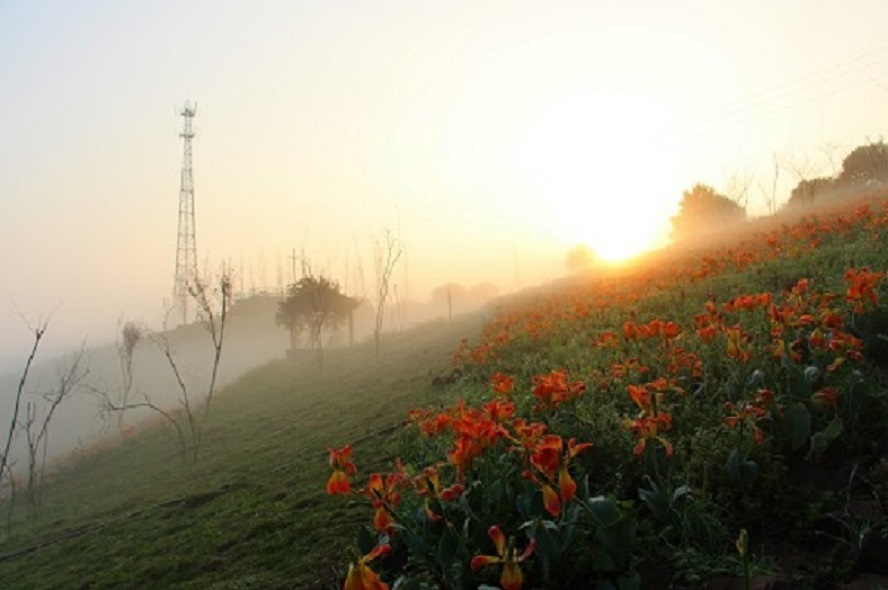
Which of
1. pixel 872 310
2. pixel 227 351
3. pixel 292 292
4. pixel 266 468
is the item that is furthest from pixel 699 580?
pixel 227 351

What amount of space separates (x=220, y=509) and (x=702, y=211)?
59.5 meters

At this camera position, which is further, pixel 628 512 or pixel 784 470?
pixel 784 470

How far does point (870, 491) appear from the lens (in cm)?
430

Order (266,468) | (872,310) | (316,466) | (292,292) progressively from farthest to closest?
(292,292), (266,468), (316,466), (872,310)

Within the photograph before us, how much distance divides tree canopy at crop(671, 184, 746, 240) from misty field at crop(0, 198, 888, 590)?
Result: 50682 mm

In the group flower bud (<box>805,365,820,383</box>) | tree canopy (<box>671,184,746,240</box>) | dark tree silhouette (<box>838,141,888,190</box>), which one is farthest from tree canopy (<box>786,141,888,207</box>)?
flower bud (<box>805,365,820,383</box>)

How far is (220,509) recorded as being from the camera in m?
9.95

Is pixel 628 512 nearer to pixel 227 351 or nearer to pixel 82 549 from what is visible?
pixel 82 549

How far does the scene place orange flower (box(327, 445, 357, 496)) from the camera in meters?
4.11

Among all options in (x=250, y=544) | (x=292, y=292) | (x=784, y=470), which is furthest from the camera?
(x=292, y=292)

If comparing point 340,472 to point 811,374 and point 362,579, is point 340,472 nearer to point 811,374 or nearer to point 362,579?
point 362,579

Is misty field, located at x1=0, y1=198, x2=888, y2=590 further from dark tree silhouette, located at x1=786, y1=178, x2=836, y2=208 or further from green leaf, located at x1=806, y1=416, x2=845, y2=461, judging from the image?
dark tree silhouette, located at x1=786, y1=178, x2=836, y2=208

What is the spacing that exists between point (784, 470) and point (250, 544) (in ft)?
18.3

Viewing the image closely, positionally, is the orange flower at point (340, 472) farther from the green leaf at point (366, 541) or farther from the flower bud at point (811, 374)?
the flower bud at point (811, 374)
